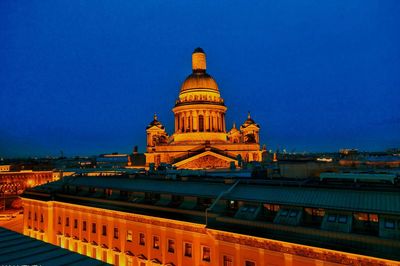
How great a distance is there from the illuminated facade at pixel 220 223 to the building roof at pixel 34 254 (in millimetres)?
9487

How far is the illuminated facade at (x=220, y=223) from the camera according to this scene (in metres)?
17.9

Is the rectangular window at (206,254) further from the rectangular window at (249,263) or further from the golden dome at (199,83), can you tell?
the golden dome at (199,83)

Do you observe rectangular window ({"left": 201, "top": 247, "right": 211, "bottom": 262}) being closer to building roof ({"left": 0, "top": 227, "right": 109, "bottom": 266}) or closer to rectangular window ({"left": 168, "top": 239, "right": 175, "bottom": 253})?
rectangular window ({"left": 168, "top": 239, "right": 175, "bottom": 253})

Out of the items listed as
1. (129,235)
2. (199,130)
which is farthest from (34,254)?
(199,130)

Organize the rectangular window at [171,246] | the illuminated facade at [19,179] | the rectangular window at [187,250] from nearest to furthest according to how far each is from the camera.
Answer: the rectangular window at [187,250], the rectangular window at [171,246], the illuminated facade at [19,179]

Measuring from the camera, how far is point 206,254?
23.8 meters

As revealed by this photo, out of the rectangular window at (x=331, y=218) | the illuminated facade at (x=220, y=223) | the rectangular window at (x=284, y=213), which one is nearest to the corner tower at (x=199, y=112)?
the illuminated facade at (x=220, y=223)

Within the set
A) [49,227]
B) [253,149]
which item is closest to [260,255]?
[49,227]

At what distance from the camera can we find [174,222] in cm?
2530

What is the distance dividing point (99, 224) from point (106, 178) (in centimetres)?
617

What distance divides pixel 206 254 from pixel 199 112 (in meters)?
51.5

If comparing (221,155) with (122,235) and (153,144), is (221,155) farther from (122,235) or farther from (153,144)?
(122,235)

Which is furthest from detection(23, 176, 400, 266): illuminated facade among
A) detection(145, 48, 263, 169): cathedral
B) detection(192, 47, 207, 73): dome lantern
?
detection(192, 47, 207, 73): dome lantern

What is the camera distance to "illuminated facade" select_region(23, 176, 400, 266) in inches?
704
